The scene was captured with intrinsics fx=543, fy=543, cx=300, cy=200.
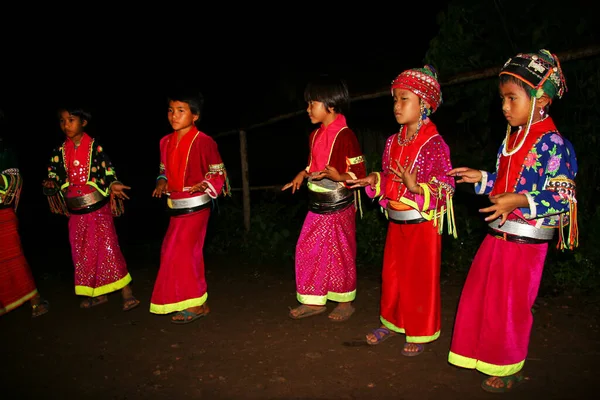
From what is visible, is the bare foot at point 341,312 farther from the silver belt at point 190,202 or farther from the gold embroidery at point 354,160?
the silver belt at point 190,202

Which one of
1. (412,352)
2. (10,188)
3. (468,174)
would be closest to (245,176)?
(10,188)

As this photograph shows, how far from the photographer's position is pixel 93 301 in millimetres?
4969

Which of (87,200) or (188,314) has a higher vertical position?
(87,200)

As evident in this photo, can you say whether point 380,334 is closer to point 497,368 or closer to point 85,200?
point 497,368

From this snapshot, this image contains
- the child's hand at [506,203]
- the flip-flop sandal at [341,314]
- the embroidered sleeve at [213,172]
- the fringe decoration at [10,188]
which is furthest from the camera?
the fringe decoration at [10,188]

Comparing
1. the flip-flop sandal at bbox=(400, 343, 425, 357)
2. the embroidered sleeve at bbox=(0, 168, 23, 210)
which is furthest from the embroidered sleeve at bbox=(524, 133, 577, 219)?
the embroidered sleeve at bbox=(0, 168, 23, 210)

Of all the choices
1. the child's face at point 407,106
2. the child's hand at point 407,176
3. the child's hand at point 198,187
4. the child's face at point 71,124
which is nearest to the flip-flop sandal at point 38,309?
the child's face at point 71,124

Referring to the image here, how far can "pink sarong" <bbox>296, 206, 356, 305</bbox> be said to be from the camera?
14.0ft

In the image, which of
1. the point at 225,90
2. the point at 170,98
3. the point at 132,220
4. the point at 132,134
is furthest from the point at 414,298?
the point at 132,134

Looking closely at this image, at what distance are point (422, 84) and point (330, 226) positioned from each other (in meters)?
1.37

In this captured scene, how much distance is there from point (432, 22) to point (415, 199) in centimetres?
635

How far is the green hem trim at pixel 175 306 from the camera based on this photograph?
14.1 ft

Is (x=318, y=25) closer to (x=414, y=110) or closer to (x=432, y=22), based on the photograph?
(x=432, y=22)

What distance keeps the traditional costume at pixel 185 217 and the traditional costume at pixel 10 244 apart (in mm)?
1302
